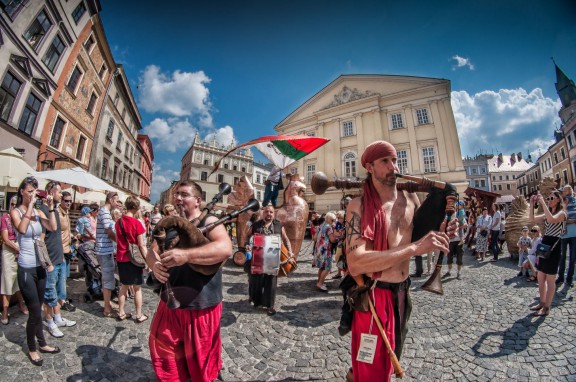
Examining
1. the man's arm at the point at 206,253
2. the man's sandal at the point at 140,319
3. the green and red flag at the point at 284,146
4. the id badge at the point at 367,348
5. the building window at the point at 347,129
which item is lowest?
the man's sandal at the point at 140,319

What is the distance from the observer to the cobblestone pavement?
8.25ft

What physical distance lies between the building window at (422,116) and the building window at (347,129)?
21.3 ft

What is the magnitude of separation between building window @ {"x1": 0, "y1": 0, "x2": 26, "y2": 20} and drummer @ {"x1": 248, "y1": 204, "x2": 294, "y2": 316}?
12.9 metres

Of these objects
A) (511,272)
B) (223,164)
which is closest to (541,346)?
(511,272)

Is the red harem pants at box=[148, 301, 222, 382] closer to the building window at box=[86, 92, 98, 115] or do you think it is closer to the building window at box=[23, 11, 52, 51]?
the building window at box=[23, 11, 52, 51]

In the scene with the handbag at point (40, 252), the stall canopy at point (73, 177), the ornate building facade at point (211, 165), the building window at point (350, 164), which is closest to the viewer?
the handbag at point (40, 252)

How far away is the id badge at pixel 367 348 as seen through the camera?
1531 mm

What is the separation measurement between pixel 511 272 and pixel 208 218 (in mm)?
8542

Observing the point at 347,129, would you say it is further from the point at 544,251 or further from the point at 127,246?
the point at 127,246

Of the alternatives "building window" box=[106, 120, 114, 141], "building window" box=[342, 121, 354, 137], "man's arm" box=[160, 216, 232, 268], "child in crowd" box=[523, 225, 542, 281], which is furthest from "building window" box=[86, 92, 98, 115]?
"child in crowd" box=[523, 225, 542, 281]

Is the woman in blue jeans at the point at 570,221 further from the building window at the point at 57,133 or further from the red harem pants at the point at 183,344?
the building window at the point at 57,133

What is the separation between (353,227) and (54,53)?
18138 millimetres

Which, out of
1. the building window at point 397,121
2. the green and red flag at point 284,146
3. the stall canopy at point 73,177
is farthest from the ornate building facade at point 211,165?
the green and red flag at point 284,146

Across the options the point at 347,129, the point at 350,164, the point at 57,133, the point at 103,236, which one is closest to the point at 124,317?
the point at 103,236
